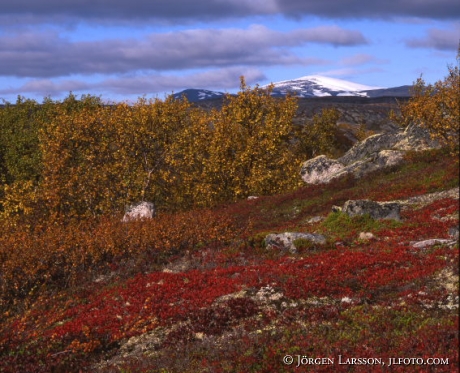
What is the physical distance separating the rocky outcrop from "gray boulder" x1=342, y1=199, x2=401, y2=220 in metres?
21.3

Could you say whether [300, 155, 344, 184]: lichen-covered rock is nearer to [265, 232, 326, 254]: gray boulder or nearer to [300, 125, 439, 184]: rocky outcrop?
[300, 125, 439, 184]: rocky outcrop

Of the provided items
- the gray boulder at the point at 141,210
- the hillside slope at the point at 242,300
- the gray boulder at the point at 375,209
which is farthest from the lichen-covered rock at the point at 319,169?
the gray boulder at the point at 375,209

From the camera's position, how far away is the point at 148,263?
96.5ft

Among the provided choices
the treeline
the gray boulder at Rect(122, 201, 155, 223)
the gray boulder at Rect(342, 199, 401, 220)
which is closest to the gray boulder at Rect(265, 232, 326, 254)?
the gray boulder at Rect(342, 199, 401, 220)

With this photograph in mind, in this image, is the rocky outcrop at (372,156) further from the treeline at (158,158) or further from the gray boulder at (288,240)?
the gray boulder at (288,240)

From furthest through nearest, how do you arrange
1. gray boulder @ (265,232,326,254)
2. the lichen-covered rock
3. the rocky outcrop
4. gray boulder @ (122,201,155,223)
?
the lichen-covered rock < the rocky outcrop < gray boulder @ (122,201,155,223) < gray boulder @ (265,232,326,254)

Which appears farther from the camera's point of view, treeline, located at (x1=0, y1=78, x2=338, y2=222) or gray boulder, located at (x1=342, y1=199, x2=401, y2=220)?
treeline, located at (x1=0, y1=78, x2=338, y2=222)

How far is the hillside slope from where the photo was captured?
12867 mm

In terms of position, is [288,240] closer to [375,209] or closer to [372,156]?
[375,209]

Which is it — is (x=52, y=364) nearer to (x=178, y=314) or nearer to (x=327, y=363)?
(x=178, y=314)

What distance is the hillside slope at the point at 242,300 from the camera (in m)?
12.9

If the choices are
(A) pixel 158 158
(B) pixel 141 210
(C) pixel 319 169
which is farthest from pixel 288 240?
(C) pixel 319 169

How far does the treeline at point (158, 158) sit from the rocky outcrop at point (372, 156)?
507 cm

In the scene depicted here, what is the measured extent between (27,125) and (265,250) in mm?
58441
